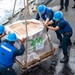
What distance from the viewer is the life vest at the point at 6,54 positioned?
566 cm

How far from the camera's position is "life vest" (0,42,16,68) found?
18.6 ft

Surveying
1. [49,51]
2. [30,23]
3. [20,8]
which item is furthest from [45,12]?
[20,8]

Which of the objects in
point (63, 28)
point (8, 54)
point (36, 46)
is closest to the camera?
point (8, 54)

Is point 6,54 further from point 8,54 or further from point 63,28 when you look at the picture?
point 63,28

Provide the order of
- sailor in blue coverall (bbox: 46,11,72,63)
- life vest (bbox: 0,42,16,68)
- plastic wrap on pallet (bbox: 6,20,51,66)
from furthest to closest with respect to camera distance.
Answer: sailor in blue coverall (bbox: 46,11,72,63), plastic wrap on pallet (bbox: 6,20,51,66), life vest (bbox: 0,42,16,68)

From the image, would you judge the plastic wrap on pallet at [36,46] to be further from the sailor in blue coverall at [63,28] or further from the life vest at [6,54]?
the life vest at [6,54]

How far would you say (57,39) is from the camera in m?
8.72

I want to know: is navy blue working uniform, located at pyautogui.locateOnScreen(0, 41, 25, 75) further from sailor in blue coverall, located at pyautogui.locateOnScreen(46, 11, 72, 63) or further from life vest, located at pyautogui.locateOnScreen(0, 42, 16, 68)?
sailor in blue coverall, located at pyautogui.locateOnScreen(46, 11, 72, 63)

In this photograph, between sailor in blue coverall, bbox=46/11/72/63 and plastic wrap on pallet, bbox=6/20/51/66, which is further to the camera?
sailor in blue coverall, bbox=46/11/72/63

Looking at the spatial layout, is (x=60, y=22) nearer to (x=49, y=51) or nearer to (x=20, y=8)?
(x=49, y=51)

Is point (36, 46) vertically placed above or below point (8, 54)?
below

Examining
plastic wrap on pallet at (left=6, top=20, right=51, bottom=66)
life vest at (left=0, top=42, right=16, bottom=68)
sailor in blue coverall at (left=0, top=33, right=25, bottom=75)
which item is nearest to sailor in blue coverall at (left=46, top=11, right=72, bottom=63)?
plastic wrap on pallet at (left=6, top=20, right=51, bottom=66)

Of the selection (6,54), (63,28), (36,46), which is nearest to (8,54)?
(6,54)

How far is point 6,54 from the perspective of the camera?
5672mm
